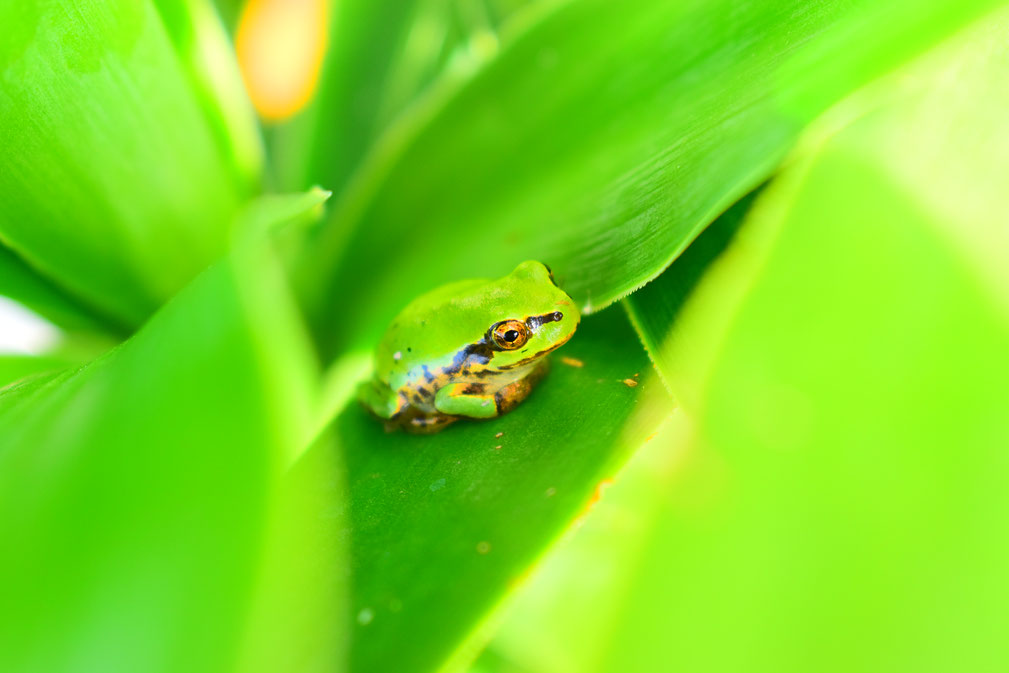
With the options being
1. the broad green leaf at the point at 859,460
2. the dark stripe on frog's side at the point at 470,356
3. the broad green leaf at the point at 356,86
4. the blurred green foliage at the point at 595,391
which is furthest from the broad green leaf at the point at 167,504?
the broad green leaf at the point at 356,86

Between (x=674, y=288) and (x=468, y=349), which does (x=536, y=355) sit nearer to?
(x=468, y=349)

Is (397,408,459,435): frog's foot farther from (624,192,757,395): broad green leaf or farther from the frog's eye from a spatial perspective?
(624,192,757,395): broad green leaf

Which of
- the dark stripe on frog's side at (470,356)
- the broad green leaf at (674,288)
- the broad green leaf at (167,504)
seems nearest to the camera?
the broad green leaf at (167,504)

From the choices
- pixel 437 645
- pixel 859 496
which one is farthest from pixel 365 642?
pixel 859 496

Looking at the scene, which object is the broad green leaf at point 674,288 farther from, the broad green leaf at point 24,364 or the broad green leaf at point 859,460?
the broad green leaf at point 24,364

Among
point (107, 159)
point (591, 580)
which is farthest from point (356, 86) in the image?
point (591, 580)

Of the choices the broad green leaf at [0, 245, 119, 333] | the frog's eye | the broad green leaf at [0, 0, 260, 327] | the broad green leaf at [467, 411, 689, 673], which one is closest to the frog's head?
the frog's eye
